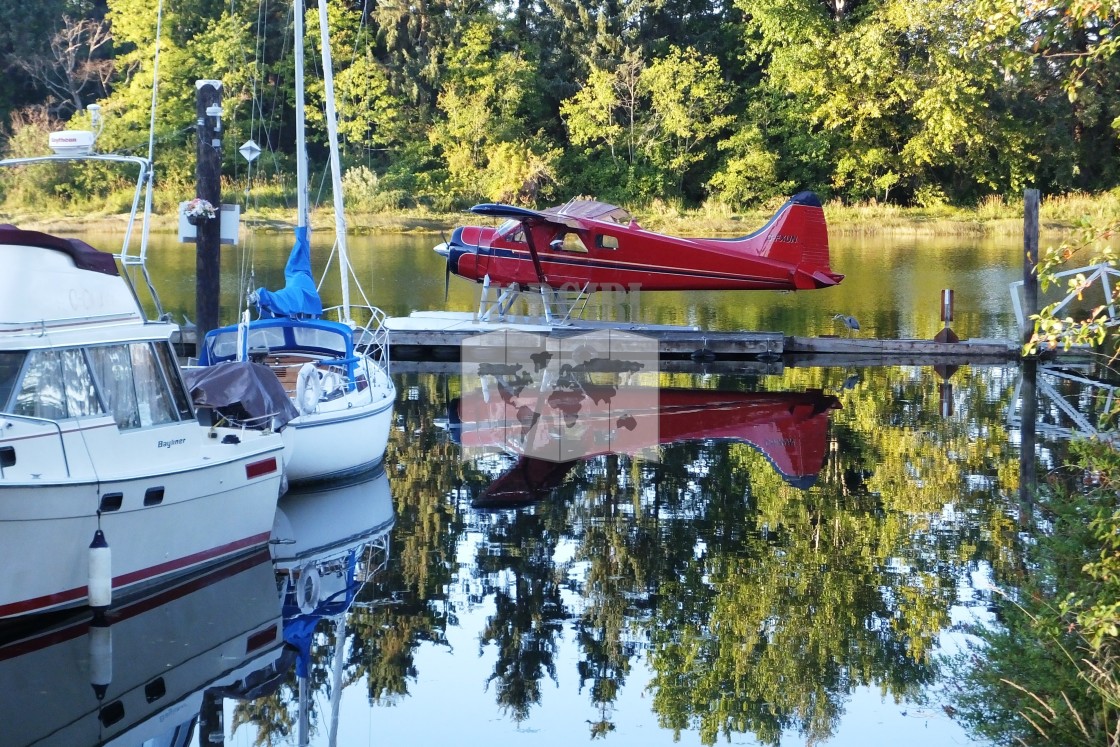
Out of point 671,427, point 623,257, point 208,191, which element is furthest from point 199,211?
point 623,257

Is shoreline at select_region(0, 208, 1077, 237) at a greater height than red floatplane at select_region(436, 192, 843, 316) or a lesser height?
greater

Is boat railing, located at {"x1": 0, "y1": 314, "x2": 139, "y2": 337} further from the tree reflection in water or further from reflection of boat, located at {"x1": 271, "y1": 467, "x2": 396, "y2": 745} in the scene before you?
the tree reflection in water

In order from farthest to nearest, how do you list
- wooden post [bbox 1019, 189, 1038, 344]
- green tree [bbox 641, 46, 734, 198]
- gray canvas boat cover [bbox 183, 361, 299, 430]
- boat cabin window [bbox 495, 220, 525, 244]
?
1. green tree [bbox 641, 46, 734, 198]
2. boat cabin window [bbox 495, 220, 525, 244]
3. wooden post [bbox 1019, 189, 1038, 344]
4. gray canvas boat cover [bbox 183, 361, 299, 430]

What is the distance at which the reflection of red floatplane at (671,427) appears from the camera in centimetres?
1052

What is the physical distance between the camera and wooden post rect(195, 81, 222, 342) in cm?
1342

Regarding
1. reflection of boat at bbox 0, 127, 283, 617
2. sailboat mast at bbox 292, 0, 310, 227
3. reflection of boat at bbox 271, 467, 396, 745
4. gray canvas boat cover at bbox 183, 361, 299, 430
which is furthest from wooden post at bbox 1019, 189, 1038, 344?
reflection of boat at bbox 0, 127, 283, 617

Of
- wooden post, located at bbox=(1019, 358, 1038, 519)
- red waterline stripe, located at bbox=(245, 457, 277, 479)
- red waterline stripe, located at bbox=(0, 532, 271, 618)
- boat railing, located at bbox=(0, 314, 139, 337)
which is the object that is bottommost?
red waterline stripe, located at bbox=(0, 532, 271, 618)

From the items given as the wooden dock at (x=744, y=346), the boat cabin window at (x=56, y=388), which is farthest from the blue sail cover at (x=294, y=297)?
the wooden dock at (x=744, y=346)

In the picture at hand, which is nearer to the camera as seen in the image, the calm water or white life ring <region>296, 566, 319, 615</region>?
the calm water

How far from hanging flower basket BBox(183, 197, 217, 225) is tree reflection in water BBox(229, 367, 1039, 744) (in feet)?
10.6

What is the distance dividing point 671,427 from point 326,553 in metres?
4.90

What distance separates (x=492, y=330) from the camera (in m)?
17.7

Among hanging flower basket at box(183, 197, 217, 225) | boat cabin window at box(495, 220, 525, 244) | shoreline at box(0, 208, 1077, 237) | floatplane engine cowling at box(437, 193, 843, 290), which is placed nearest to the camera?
hanging flower basket at box(183, 197, 217, 225)

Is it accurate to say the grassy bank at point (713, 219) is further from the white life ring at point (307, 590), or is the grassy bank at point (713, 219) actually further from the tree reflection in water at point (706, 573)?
the white life ring at point (307, 590)
